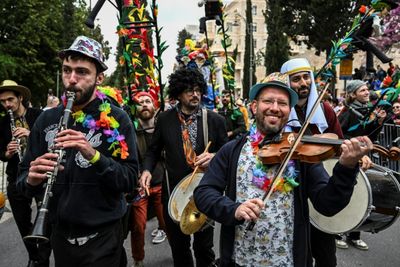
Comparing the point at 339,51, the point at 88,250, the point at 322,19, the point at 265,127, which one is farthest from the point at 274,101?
the point at 322,19

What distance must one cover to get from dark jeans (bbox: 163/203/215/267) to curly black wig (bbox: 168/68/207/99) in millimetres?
1084

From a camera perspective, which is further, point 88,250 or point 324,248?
point 324,248

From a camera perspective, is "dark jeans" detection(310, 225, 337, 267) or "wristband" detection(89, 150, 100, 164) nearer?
"wristband" detection(89, 150, 100, 164)

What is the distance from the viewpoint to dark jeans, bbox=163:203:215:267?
3549 millimetres

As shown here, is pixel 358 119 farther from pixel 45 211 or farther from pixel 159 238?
pixel 45 211

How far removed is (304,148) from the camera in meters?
2.14

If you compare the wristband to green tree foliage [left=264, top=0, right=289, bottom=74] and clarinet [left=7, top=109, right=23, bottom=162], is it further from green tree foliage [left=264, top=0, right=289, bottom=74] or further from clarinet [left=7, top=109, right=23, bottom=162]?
green tree foliage [left=264, top=0, right=289, bottom=74]

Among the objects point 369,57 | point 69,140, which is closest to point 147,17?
point 369,57

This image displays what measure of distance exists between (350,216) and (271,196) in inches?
45.2

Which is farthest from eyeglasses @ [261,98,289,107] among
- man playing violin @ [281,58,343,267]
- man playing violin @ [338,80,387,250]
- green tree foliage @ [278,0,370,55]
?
→ green tree foliage @ [278,0,370,55]

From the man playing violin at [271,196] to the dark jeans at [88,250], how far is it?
0.66 m

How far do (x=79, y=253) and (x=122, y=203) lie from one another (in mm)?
405

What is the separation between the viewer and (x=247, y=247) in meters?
2.21

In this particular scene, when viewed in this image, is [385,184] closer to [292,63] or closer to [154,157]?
[292,63]
